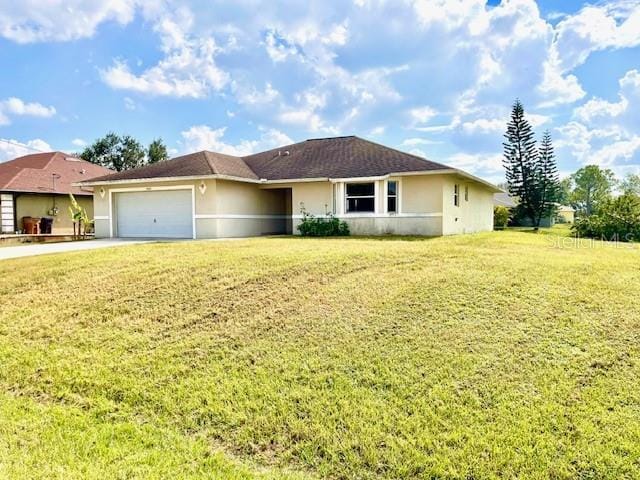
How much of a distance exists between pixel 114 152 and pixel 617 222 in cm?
4368

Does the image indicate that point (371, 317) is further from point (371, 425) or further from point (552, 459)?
point (552, 459)

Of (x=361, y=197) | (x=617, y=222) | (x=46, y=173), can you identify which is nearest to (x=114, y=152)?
(x=46, y=173)

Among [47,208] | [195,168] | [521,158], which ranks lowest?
[47,208]

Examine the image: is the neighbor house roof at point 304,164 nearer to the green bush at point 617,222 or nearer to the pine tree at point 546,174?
the green bush at point 617,222

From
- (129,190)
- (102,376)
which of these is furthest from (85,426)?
(129,190)

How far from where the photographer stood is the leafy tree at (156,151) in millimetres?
44875

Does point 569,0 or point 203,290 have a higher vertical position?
point 569,0

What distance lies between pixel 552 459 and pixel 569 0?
13.7 metres

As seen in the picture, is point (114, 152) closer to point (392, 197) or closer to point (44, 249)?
point (44, 249)

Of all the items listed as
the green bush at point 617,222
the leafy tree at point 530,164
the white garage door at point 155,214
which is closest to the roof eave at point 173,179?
the white garage door at point 155,214

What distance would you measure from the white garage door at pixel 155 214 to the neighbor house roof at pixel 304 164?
93 centimetres

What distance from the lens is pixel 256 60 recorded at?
60.4 ft

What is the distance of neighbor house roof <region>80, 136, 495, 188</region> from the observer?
1759 centimetres

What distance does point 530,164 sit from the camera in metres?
36.4
